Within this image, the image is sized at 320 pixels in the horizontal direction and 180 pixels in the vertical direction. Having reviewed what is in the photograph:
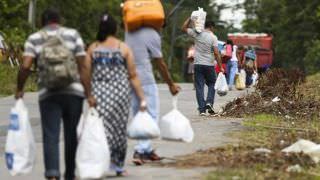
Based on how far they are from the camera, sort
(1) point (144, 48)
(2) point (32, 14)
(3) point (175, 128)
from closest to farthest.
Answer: (3) point (175, 128) < (1) point (144, 48) < (2) point (32, 14)

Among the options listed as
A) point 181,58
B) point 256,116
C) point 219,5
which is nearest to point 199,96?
point 256,116

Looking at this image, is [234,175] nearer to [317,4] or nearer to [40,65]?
[40,65]

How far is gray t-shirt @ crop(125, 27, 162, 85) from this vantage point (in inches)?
362

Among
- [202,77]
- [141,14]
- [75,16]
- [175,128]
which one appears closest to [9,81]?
[202,77]

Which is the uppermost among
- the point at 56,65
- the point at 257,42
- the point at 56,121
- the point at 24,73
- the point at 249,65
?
the point at 56,65

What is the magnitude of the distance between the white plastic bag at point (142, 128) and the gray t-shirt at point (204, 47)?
6263mm

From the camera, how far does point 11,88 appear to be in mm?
23797

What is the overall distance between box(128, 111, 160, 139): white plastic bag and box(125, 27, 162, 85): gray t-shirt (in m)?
0.86

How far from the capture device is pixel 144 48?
→ 9227mm

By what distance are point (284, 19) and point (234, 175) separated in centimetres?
6143

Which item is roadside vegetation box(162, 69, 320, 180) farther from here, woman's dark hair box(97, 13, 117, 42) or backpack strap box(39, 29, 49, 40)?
backpack strap box(39, 29, 49, 40)

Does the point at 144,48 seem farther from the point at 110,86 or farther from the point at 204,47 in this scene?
the point at 204,47

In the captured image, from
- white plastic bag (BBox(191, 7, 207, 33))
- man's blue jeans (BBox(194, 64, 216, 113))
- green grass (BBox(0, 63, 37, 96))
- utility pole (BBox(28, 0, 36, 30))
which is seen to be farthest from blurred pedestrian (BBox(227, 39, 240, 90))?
utility pole (BBox(28, 0, 36, 30))

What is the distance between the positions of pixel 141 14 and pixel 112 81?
109cm
